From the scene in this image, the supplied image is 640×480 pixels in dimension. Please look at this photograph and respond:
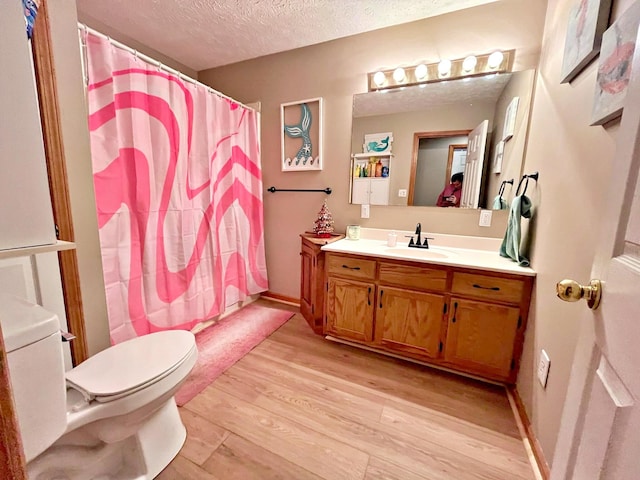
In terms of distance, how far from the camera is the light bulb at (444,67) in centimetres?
185

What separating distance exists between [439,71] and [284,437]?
247 centimetres

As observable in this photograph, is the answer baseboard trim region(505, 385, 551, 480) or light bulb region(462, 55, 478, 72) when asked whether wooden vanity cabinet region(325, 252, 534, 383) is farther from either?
light bulb region(462, 55, 478, 72)

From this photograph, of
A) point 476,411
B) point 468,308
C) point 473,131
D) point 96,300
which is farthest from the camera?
point 473,131

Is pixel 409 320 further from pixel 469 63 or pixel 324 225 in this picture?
pixel 469 63

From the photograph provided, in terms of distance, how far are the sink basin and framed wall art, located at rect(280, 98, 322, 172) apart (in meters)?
1.04

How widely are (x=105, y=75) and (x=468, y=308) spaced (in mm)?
2423

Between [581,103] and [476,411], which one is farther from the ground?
[581,103]

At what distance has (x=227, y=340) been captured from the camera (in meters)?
2.07

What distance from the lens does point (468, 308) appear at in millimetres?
1576

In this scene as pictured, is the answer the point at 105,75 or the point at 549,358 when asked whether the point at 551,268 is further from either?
the point at 105,75

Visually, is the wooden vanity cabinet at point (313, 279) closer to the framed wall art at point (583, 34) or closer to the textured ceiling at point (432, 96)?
the textured ceiling at point (432, 96)

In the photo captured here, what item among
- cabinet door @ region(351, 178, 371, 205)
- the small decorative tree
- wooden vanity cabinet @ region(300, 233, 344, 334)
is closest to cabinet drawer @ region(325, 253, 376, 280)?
wooden vanity cabinet @ region(300, 233, 344, 334)

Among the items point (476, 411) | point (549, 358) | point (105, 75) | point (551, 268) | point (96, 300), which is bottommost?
point (476, 411)

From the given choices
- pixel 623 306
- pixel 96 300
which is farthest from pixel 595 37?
pixel 96 300
